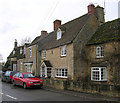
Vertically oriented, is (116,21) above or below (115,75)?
above

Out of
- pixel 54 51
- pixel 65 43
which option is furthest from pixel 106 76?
pixel 54 51

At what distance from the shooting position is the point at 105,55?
16.4 metres

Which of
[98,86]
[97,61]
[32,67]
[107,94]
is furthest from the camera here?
[32,67]

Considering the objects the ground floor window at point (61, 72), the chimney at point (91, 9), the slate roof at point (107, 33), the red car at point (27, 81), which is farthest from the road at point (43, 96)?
the chimney at point (91, 9)

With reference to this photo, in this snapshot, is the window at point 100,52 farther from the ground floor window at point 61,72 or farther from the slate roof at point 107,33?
the ground floor window at point 61,72

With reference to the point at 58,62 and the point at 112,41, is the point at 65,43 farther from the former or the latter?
the point at 112,41

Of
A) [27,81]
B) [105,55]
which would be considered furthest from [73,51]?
[27,81]

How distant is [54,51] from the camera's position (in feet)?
71.9

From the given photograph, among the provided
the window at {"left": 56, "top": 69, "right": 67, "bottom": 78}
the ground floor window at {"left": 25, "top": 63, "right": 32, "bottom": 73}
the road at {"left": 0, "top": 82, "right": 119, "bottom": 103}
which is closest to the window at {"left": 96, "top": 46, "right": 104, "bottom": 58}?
the window at {"left": 56, "top": 69, "right": 67, "bottom": 78}

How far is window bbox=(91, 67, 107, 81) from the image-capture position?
16.5 m

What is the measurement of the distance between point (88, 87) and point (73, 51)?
588 centimetres

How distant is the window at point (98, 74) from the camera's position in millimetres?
16472

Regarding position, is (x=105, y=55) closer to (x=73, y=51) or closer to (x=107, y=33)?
(x=107, y=33)

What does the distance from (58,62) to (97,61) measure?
5.82 m
